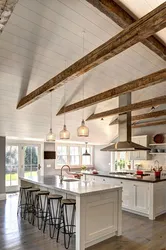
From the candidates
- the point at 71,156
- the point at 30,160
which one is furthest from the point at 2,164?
the point at 71,156

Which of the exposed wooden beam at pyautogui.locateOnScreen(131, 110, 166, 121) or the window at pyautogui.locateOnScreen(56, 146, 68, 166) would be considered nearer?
the exposed wooden beam at pyautogui.locateOnScreen(131, 110, 166, 121)

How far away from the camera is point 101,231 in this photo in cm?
376

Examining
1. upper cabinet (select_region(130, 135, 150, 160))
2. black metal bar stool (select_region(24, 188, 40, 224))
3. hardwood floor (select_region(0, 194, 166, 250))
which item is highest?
upper cabinet (select_region(130, 135, 150, 160))

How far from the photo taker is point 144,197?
5.23 metres

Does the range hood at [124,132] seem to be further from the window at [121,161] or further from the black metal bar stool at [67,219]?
the window at [121,161]

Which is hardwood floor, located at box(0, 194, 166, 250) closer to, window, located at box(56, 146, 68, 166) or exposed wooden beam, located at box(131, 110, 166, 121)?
exposed wooden beam, located at box(131, 110, 166, 121)

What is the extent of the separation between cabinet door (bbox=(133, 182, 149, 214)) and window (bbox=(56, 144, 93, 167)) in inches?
175

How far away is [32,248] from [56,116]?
13.2 feet

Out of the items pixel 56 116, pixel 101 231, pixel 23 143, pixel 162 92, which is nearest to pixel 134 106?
pixel 162 92

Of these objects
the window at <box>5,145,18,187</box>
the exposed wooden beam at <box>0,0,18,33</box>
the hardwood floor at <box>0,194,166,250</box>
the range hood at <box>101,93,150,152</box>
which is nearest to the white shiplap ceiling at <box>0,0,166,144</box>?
the range hood at <box>101,93,150,152</box>

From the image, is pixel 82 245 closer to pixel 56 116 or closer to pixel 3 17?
pixel 3 17

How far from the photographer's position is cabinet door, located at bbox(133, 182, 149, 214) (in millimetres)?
5188

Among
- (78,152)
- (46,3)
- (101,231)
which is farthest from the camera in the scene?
(78,152)

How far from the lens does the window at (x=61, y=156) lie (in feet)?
30.4
